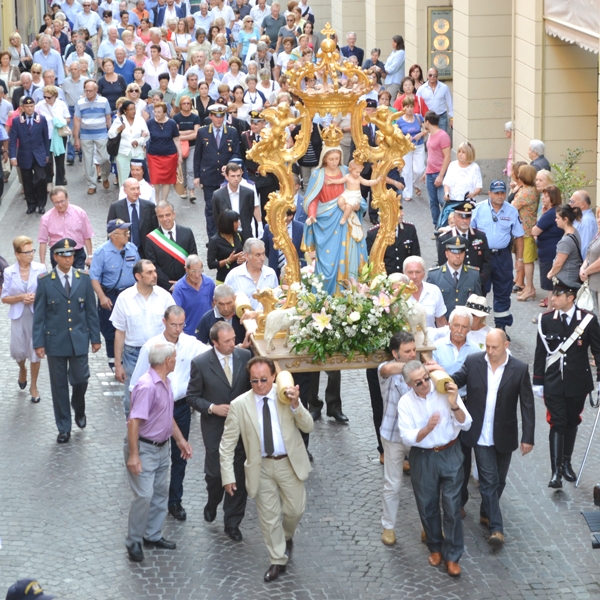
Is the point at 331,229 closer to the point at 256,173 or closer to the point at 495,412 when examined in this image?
the point at 495,412

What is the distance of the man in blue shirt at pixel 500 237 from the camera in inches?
580

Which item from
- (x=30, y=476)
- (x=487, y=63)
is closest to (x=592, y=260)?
(x=30, y=476)

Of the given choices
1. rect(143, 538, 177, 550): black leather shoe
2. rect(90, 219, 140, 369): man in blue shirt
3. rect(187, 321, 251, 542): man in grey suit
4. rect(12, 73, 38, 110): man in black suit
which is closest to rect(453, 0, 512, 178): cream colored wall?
rect(12, 73, 38, 110): man in black suit

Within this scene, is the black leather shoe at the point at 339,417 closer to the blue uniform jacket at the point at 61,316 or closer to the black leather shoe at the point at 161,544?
the blue uniform jacket at the point at 61,316

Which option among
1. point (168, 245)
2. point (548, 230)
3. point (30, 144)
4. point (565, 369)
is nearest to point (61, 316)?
point (168, 245)

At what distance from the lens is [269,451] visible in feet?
32.1

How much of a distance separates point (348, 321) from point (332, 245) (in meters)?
1.14

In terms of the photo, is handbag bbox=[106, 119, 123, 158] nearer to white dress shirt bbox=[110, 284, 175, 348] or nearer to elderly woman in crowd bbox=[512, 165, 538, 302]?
elderly woman in crowd bbox=[512, 165, 538, 302]

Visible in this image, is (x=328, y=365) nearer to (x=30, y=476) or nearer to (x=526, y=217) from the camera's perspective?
(x=30, y=476)

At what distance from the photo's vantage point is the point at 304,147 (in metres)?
11.4

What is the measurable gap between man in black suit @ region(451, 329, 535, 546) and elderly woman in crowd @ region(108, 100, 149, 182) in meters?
11.6

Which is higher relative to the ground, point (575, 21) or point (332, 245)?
point (575, 21)

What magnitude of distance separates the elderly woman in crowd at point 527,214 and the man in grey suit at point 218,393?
A: 23.3ft

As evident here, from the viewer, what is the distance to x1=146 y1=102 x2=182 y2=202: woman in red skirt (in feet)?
66.5
